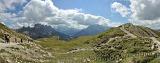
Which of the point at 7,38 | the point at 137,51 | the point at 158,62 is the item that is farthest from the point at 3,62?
the point at 7,38

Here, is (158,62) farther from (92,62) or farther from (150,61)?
(92,62)

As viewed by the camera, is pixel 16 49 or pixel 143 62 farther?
pixel 16 49

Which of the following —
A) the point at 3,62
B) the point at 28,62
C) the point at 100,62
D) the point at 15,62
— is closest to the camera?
the point at 3,62

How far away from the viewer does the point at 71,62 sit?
319 ft

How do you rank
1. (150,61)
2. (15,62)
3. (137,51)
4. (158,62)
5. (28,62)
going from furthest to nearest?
(137,51), (28,62), (15,62), (150,61), (158,62)

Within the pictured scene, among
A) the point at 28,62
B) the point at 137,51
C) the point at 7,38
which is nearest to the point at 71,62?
the point at 28,62

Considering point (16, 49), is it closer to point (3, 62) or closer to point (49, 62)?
point (49, 62)

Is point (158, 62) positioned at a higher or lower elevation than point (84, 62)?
higher

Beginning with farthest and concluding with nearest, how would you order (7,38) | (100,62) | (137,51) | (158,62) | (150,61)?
(7,38), (137,51), (100,62), (150,61), (158,62)

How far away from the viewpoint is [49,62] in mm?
97625

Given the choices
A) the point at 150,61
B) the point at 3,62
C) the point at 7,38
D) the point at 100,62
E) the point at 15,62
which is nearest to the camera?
the point at 150,61

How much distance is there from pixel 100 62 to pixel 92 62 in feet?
15.3

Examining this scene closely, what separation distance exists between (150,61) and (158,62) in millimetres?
5794

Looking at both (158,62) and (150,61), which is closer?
(158,62)
